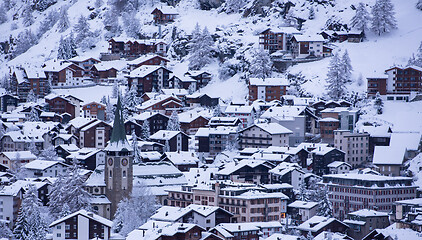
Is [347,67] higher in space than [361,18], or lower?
lower

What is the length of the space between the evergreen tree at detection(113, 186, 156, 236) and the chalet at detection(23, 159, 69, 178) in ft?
51.3

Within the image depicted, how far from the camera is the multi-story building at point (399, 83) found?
117600 millimetres

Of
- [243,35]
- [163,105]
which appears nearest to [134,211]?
[163,105]

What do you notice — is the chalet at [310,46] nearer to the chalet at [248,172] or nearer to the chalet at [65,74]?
the chalet at [248,172]

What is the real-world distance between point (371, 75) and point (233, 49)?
26.4 m

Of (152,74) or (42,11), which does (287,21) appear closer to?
(152,74)

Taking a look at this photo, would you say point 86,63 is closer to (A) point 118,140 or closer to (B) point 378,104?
(A) point 118,140

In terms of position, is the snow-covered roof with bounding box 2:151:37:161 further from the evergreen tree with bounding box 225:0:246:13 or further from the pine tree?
the evergreen tree with bounding box 225:0:246:13

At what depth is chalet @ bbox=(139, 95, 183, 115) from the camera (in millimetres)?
128525

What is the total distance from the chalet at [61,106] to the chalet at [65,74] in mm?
12319

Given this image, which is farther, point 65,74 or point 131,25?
point 131,25

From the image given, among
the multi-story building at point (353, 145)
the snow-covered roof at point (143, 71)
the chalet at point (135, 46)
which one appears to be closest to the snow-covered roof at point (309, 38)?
the snow-covered roof at point (143, 71)

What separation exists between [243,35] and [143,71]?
15.9 metres

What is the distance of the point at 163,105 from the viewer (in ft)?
422
